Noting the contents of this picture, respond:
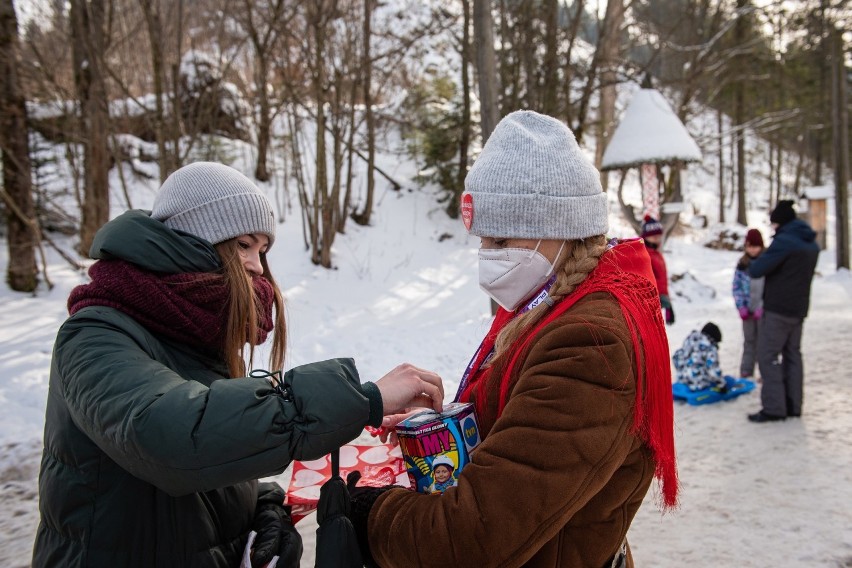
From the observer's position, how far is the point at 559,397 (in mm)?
1387

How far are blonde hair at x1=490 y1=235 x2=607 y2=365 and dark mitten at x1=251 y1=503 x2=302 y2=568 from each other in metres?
A: 0.80

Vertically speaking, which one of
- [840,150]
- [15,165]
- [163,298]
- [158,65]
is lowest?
[163,298]

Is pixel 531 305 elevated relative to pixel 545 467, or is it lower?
elevated

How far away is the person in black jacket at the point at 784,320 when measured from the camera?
240 inches

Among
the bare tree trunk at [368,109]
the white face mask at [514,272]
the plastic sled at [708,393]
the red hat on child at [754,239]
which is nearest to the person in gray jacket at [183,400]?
the white face mask at [514,272]

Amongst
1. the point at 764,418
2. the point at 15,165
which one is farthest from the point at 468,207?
the point at 15,165

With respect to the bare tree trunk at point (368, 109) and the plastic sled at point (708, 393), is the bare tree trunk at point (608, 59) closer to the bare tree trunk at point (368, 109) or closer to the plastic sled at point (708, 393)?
the bare tree trunk at point (368, 109)

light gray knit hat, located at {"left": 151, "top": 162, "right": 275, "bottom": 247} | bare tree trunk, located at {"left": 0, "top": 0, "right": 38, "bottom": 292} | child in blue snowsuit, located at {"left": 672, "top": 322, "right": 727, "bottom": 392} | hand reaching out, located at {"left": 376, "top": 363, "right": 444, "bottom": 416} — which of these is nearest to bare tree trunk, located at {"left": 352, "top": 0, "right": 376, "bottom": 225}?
bare tree trunk, located at {"left": 0, "top": 0, "right": 38, "bottom": 292}

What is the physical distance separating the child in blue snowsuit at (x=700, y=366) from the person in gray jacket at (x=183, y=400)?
5.93 meters

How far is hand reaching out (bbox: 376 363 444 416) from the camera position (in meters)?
1.60

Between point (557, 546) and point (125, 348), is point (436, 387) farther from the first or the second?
point (125, 348)

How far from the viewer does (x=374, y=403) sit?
1.50 m

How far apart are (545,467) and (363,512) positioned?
531 millimetres

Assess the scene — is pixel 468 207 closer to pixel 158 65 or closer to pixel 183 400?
pixel 183 400
